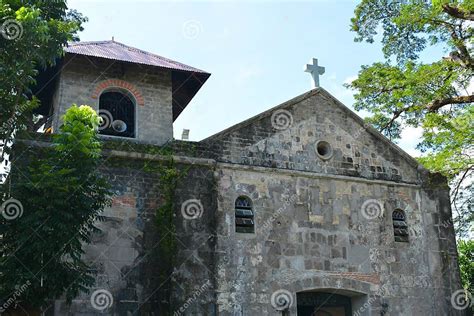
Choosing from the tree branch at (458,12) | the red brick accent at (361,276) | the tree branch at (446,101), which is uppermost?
the tree branch at (458,12)

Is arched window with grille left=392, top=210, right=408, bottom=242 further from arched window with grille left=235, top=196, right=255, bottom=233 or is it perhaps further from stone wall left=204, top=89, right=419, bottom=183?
arched window with grille left=235, top=196, right=255, bottom=233

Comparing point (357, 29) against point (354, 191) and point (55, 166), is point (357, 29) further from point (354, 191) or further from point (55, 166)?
point (55, 166)

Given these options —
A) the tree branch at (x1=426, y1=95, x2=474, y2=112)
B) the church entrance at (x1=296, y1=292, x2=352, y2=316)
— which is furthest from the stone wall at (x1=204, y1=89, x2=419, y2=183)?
the church entrance at (x1=296, y1=292, x2=352, y2=316)

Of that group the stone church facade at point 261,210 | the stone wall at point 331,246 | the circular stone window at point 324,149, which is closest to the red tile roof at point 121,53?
the stone church facade at point 261,210

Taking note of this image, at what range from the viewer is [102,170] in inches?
553

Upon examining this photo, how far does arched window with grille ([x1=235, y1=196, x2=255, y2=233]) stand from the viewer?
1473 cm

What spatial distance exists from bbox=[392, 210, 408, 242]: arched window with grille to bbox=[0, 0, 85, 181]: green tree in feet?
30.7

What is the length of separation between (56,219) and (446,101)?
11885 millimetres

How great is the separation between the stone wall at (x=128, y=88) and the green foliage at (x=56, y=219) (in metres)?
3.38

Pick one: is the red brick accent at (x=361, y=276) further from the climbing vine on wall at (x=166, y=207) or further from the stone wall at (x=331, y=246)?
the climbing vine on wall at (x=166, y=207)

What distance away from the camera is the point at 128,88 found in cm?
1612

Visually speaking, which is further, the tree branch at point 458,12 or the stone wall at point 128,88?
the tree branch at point 458,12

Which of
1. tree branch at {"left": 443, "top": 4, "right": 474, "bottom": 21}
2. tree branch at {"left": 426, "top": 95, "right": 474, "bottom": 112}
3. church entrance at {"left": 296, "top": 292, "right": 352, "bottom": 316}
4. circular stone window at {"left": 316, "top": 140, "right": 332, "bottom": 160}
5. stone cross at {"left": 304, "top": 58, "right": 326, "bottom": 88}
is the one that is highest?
tree branch at {"left": 443, "top": 4, "right": 474, "bottom": 21}

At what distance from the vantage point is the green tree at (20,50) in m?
12.1
